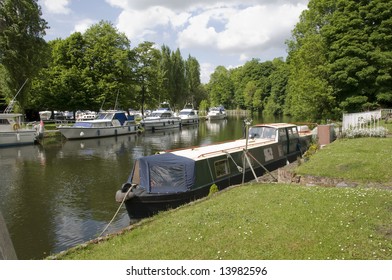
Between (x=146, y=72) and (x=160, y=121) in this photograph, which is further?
(x=146, y=72)

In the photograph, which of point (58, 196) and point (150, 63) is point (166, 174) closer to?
point (58, 196)

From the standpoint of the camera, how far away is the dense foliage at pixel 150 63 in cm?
3641

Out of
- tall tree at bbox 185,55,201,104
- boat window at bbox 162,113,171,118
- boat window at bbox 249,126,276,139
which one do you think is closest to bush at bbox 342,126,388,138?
boat window at bbox 249,126,276,139

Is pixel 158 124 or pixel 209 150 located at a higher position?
pixel 158 124

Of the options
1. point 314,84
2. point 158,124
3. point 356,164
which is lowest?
point 356,164

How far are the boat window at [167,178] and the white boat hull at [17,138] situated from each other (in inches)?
1225

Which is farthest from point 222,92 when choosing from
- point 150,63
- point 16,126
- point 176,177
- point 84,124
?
point 176,177

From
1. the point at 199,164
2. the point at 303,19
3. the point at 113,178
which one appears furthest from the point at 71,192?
the point at 303,19

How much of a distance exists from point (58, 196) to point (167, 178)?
7576 mm

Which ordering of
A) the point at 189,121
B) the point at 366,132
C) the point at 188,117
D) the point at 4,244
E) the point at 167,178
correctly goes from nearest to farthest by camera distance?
the point at 4,244, the point at 167,178, the point at 366,132, the point at 188,117, the point at 189,121

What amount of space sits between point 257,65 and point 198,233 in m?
129

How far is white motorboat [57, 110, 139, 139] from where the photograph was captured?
45.6 metres

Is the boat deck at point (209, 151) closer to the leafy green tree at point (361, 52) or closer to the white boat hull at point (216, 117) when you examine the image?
the leafy green tree at point (361, 52)

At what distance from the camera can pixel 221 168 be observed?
17.4 metres
